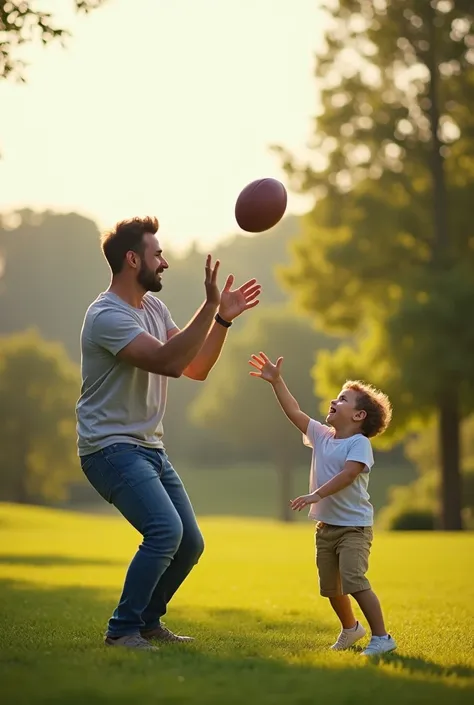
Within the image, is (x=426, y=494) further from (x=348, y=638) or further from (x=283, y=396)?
(x=348, y=638)

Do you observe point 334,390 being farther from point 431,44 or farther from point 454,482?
point 431,44

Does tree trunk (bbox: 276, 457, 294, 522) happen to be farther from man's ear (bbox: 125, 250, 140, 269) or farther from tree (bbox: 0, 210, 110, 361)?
man's ear (bbox: 125, 250, 140, 269)

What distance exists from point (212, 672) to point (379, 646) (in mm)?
1264

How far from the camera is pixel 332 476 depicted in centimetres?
630

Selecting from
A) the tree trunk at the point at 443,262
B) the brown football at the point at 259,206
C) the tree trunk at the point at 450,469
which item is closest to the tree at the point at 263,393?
the tree trunk at the point at 450,469

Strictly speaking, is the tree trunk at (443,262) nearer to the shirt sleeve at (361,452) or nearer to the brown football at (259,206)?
the brown football at (259,206)

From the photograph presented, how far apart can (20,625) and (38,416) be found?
41.7m

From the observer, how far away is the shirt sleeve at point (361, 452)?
6176 mm

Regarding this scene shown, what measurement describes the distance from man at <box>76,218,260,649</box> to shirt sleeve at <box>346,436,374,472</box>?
1.03m

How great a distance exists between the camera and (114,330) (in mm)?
5730

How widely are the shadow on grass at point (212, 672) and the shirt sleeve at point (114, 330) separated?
5.35 ft

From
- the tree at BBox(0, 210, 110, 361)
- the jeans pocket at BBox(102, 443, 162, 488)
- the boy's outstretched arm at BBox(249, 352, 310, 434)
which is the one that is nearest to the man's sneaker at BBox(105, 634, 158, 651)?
the jeans pocket at BBox(102, 443, 162, 488)

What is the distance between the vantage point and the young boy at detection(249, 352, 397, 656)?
599 centimetres

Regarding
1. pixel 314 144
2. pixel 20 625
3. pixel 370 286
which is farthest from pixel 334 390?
pixel 20 625
